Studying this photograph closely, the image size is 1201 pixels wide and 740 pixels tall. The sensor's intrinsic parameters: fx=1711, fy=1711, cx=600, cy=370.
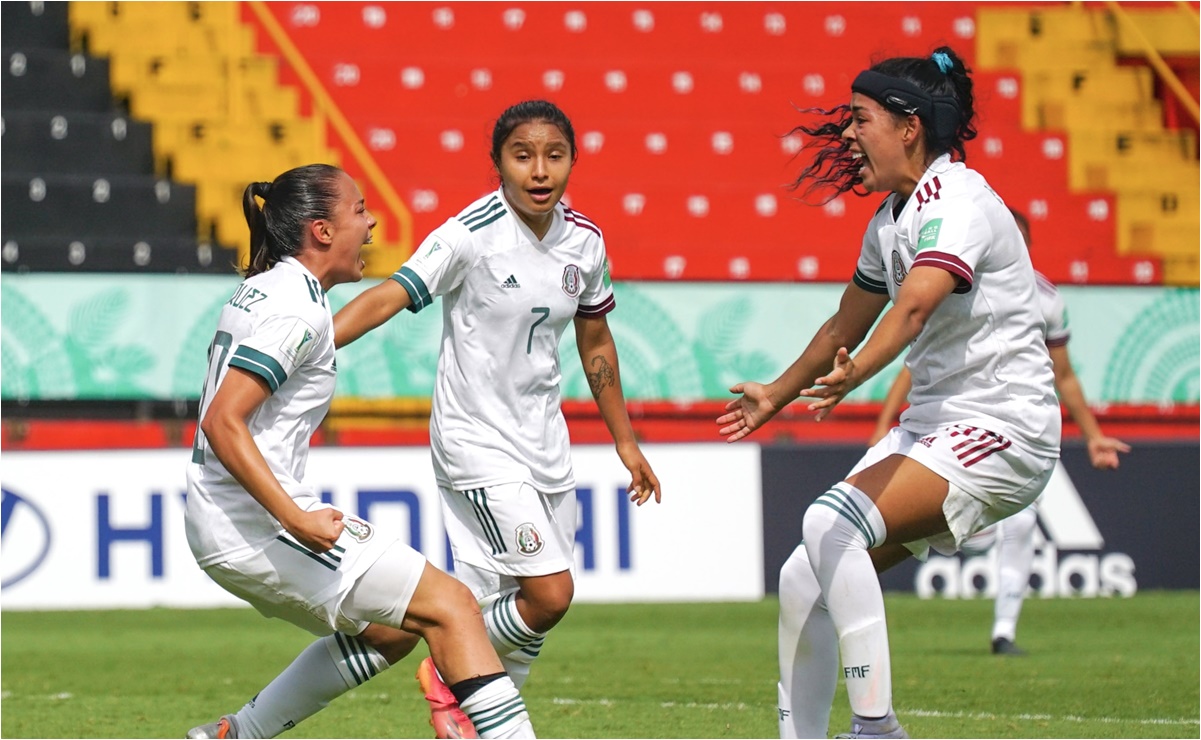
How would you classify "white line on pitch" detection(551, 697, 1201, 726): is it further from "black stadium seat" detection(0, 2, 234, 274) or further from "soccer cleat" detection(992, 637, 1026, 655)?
"black stadium seat" detection(0, 2, 234, 274)

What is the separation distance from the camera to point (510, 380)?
551cm

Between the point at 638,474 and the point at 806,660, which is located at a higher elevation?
the point at 638,474

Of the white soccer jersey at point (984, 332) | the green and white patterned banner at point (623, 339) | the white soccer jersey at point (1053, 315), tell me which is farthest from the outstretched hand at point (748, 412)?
the green and white patterned banner at point (623, 339)

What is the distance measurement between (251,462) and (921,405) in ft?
6.48

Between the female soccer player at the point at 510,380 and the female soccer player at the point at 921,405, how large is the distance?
0.87m

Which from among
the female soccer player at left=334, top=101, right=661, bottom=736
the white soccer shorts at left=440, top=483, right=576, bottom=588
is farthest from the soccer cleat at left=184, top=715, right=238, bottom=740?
the white soccer shorts at left=440, top=483, right=576, bottom=588

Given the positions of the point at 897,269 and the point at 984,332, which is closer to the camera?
the point at 984,332

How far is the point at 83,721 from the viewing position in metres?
6.41

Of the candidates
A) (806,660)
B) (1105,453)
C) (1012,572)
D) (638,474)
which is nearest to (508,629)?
(638,474)

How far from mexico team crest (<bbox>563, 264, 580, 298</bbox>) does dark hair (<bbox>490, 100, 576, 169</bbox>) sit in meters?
0.41

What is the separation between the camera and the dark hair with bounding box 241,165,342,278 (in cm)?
470

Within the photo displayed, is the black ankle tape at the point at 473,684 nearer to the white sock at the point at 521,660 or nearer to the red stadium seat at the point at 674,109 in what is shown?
the white sock at the point at 521,660

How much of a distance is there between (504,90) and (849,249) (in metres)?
4.18

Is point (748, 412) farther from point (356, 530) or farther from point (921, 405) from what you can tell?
point (356, 530)
